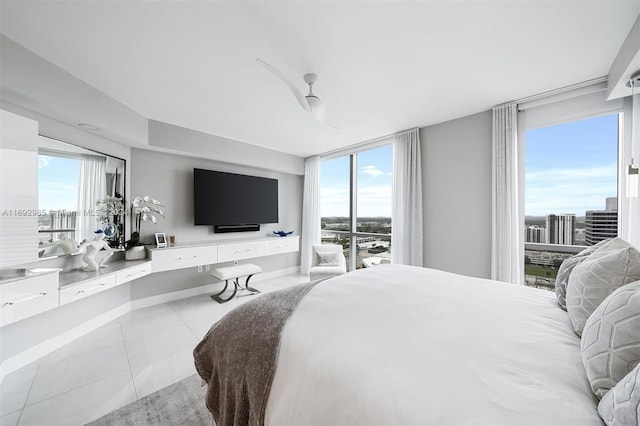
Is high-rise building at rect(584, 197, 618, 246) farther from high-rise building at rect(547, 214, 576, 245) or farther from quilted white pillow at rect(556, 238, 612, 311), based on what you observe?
quilted white pillow at rect(556, 238, 612, 311)

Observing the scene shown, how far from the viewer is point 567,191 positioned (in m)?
2.58

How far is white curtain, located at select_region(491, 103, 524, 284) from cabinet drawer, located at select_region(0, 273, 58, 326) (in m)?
4.12

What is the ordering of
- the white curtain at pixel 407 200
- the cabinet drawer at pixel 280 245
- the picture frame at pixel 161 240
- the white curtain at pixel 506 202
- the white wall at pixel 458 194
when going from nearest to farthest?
the white curtain at pixel 506 202
the white wall at pixel 458 194
the picture frame at pixel 161 240
the white curtain at pixel 407 200
the cabinet drawer at pixel 280 245

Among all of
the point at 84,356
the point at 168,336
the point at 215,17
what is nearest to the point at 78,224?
the point at 84,356

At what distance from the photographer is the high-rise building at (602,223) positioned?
2.34 meters

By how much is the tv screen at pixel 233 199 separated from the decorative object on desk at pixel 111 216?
93 cm

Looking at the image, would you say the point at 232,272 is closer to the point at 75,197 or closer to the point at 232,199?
the point at 232,199

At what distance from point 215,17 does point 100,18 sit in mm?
727

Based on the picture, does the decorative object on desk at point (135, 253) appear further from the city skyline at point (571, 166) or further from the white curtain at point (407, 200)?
the city skyline at point (571, 166)

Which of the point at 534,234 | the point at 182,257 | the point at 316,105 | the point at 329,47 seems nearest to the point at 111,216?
the point at 182,257

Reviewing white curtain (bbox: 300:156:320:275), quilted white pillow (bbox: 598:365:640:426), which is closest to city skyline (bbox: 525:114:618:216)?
quilted white pillow (bbox: 598:365:640:426)

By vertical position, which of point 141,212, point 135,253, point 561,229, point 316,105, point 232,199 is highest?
point 316,105

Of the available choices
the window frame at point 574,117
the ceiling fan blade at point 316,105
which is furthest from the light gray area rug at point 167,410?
the window frame at point 574,117

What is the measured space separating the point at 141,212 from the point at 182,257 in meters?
0.81
